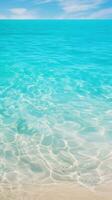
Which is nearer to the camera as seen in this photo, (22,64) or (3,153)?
(3,153)

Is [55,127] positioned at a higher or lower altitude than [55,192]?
lower

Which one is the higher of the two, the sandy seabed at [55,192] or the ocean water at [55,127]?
the sandy seabed at [55,192]

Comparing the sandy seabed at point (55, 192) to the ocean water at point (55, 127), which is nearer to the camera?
the sandy seabed at point (55, 192)

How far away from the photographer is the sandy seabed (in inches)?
284

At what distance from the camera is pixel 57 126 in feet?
39.7

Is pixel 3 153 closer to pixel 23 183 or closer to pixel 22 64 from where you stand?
pixel 23 183

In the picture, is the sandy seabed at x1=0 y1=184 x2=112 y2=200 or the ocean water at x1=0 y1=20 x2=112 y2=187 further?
the ocean water at x1=0 y1=20 x2=112 y2=187

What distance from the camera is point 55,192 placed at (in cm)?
747

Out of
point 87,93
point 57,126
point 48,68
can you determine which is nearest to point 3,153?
point 57,126

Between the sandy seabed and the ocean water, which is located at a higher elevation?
the sandy seabed

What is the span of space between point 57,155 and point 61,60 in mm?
21726

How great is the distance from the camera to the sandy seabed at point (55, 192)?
7211mm

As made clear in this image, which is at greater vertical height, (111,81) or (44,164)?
(44,164)

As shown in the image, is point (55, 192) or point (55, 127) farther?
point (55, 127)
